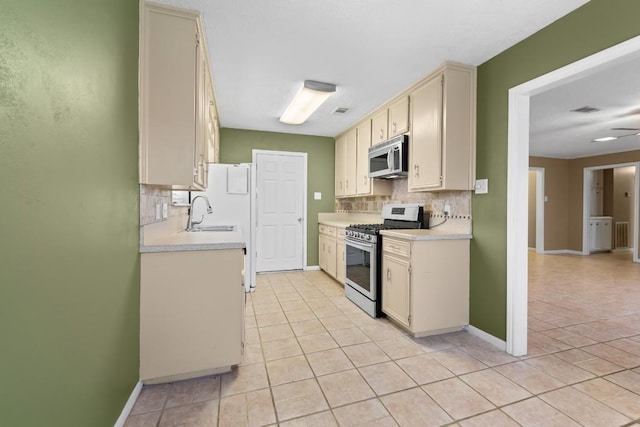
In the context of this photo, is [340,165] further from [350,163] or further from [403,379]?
[403,379]

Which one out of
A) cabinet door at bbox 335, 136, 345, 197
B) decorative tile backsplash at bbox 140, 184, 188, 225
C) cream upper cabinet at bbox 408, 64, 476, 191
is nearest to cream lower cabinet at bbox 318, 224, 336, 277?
cabinet door at bbox 335, 136, 345, 197

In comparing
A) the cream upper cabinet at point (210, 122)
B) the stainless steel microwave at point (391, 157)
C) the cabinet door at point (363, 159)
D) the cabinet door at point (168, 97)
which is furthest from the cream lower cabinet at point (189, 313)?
the cabinet door at point (363, 159)

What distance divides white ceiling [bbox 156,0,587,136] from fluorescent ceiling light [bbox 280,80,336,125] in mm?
89

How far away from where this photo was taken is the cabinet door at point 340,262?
158 inches

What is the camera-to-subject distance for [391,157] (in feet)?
10.9

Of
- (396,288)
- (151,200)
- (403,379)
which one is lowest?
(403,379)

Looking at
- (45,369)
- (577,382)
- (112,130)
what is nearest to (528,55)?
(577,382)

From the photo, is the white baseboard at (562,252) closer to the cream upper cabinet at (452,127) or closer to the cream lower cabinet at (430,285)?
the cream lower cabinet at (430,285)

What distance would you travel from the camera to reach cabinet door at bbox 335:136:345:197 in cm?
495

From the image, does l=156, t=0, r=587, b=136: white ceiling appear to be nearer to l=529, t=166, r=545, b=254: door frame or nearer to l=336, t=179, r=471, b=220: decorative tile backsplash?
l=336, t=179, r=471, b=220: decorative tile backsplash

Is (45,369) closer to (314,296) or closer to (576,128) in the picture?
(314,296)

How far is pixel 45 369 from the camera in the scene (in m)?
0.89

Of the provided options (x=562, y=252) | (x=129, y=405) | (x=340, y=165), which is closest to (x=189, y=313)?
(x=129, y=405)

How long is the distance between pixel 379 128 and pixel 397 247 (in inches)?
68.7
